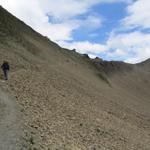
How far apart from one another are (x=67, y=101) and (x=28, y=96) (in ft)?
21.7

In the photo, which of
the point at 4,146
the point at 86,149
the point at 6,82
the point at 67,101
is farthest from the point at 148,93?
the point at 4,146

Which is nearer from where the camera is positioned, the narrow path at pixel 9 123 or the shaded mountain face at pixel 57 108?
the narrow path at pixel 9 123

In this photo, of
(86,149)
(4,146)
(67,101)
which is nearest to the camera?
(4,146)

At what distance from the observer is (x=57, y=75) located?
4691 centimetres

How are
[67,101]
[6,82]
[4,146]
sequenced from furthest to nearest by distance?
[67,101] < [6,82] < [4,146]

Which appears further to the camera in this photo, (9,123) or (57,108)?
(57,108)

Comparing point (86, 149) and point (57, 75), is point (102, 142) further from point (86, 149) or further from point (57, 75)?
Answer: point (57, 75)

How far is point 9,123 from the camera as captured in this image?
22594mm

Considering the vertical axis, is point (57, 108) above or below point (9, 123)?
above

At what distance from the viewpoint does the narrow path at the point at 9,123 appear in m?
20.1

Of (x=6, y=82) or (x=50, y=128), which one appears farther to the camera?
(x=6, y=82)

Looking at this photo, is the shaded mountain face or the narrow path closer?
the narrow path

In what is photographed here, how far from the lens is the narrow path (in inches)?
792

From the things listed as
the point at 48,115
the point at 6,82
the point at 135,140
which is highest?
the point at 6,82
